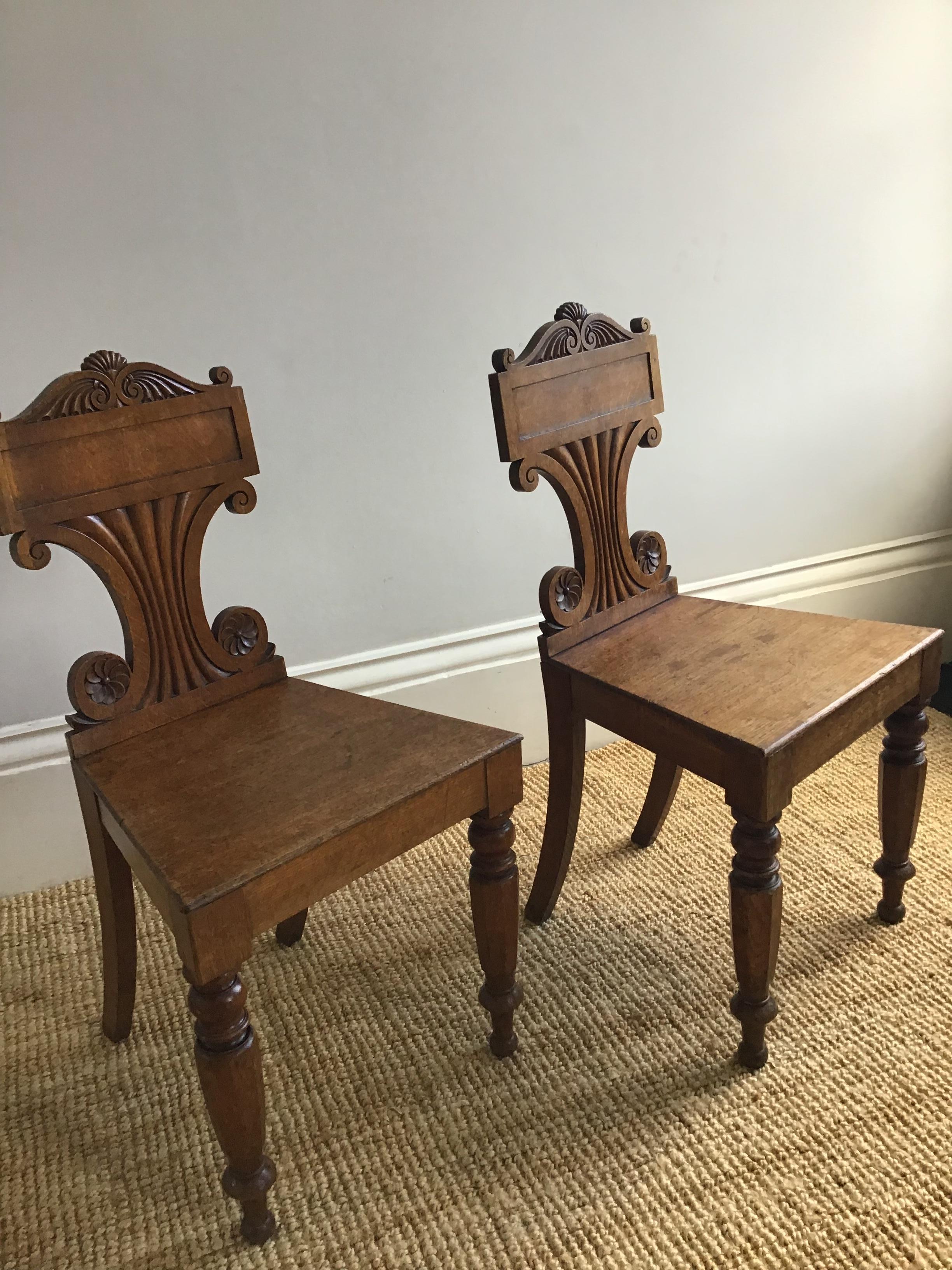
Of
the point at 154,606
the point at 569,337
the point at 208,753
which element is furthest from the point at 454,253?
the point at 208,753

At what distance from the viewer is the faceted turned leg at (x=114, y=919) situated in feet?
4.18

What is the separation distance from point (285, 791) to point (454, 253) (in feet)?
3.69

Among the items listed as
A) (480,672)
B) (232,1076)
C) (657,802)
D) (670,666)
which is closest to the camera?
(232,1076)

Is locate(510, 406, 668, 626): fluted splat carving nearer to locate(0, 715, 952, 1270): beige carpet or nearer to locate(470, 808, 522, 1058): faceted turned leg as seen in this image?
locate(470, 808, 522, 1058): faceted turned leg

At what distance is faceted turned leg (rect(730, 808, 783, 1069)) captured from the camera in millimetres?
1183

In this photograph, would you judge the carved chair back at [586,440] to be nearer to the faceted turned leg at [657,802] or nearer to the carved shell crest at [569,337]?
the carved shell crest at [569,337]

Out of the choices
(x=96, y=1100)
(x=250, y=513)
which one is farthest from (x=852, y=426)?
(x=96, y=1100)

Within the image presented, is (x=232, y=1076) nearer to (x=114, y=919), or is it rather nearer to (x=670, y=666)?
(x=114, y=919)

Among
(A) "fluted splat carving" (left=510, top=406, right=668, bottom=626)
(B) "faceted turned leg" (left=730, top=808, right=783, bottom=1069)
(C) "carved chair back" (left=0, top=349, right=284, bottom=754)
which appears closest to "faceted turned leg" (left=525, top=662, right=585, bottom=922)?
(A) "fluted splat carving" (left=510, top=406, right=668, bottom=626)

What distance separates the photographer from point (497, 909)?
4.11ft

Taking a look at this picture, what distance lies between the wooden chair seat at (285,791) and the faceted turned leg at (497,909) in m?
0.06

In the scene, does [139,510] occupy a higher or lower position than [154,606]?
higher

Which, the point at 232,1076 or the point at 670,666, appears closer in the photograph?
the point at 232,1076

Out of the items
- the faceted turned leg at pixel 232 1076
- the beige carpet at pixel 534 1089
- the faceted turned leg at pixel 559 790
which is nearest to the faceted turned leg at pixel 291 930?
the beige carpet at pixel 534 1089
